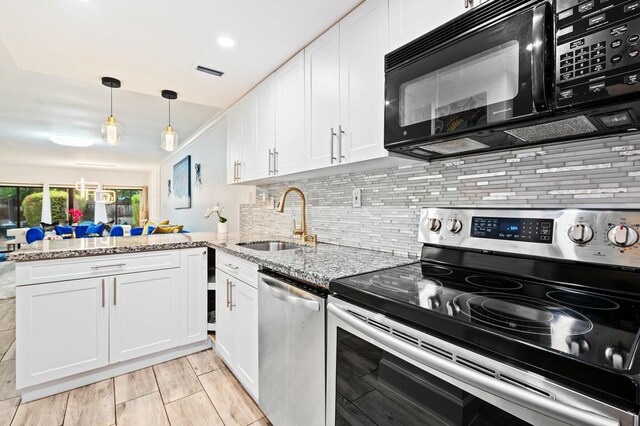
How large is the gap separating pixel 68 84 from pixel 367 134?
3.41 metres

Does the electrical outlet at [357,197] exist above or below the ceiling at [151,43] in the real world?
below

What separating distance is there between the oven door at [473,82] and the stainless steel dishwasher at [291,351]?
0.75 metres

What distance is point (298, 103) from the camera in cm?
193

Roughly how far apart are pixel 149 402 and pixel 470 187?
2.14m

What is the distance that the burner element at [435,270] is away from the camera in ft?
3.77

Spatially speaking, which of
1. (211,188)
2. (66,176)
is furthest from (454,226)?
(66,176)

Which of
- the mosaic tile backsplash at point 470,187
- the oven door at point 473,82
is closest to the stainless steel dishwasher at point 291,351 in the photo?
the mosaic tile backsplash at point 470,187

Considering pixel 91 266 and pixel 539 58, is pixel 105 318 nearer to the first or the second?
pixel 91 266

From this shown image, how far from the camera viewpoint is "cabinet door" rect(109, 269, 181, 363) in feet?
6.67

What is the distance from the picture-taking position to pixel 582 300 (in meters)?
0.84

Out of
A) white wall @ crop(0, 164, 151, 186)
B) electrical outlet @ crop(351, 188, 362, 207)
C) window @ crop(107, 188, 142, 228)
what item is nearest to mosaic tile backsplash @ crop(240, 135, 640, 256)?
electrical outlet @ crop(351, 188, 362, 207)

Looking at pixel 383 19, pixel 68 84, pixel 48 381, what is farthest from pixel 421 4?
pixel 68 84

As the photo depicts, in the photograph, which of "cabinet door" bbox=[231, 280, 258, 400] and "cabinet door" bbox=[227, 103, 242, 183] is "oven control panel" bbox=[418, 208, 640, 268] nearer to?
"cabinet door" bbox=[231, 280, 258, 400]

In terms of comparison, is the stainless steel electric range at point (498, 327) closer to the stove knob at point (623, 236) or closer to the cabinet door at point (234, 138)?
the stove knob at point (623, 236)
